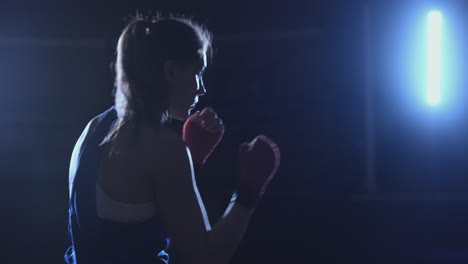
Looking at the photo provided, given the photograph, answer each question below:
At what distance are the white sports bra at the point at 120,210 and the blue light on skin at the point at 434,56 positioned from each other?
13.3ft

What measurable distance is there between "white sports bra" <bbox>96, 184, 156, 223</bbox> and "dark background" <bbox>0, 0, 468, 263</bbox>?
10.4 feet

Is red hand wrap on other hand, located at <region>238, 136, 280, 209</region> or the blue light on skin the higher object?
the blue light on skin

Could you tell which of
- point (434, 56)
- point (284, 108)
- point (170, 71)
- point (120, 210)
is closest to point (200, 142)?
point (170, 71)

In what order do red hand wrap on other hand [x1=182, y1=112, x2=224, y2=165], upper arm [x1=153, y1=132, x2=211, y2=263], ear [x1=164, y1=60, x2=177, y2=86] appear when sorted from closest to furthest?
upper arm [x1=153, y1=132, x2=211, y2=263], ear [x1=164, y1=60, x2=177, y2=86], red hand wrap on other hand [x1=182, y1=112, x2=224, y2=165]

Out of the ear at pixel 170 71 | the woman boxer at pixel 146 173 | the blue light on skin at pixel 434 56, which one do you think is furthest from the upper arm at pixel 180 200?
the blue light on skin at pixel 434 56

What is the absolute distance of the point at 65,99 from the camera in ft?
18.5

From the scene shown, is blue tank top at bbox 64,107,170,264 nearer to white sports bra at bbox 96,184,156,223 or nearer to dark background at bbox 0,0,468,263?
white sports bra at bbox 96,184,156,223

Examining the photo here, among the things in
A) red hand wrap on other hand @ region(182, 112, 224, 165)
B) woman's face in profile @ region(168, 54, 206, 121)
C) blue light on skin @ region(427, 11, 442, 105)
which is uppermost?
blue light on skin @ region(427, 11, 442, 105)

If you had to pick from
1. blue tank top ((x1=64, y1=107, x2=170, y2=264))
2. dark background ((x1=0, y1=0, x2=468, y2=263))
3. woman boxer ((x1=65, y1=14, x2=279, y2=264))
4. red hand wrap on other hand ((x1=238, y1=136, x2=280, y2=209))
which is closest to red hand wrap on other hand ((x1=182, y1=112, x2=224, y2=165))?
red hand wrap on other hand ((x1=238, y1=136, x2=280, y2=209))

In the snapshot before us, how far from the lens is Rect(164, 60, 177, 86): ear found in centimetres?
115

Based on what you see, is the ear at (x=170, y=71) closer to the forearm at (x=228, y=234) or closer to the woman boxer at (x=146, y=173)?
the woman boxer at (x=146, y=173)

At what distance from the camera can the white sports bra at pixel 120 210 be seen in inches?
41.6

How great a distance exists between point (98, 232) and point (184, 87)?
14.0 inches

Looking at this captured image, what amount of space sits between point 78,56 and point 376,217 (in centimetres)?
330
